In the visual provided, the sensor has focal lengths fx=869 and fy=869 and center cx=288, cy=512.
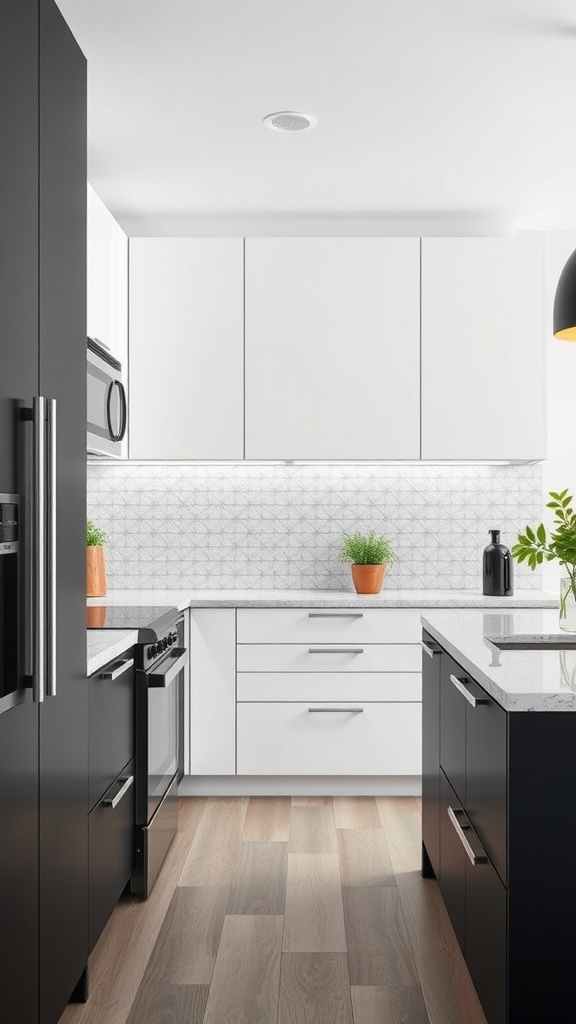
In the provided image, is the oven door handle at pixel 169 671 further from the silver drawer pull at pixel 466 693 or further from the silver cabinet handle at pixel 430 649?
the silver drawer pull at pixel 466 693

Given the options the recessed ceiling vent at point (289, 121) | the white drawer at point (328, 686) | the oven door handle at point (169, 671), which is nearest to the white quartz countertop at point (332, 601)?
the white drawer at point (328, 686)

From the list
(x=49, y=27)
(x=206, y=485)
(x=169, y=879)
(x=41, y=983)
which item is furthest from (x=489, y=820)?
(x=206, y=485)

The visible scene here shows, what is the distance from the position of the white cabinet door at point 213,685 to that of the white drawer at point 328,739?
0.22 feet

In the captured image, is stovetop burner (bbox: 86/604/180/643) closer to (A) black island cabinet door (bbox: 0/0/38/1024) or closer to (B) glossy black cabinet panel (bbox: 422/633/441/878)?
(B) glossy black cabinet panel (bbox: 422/633/441/878)

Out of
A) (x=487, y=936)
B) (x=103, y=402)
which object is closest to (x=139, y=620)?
(x=103, y=402)

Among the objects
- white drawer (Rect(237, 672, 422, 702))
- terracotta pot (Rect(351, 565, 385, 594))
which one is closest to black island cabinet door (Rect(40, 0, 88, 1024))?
white drawer (Rect(237, 672, 422, 702))

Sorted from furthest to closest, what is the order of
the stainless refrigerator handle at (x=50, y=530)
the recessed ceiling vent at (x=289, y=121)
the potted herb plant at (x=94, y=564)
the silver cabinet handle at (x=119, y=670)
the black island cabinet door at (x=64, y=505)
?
the potted herb plant at (x=94, y=564)
the recessed ceiling vent at (x=289, y=121)
the silver cabinet handle at (x=119, y=670)
the black island cabinet door at (x=64, y=505)
the stainless refrigerator handle at (x=50, y=530)

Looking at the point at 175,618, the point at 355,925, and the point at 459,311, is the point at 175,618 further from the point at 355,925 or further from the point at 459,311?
the point at 459,311

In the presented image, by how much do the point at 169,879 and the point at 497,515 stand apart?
235 centimetres

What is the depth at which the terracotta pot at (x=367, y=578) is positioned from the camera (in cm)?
396

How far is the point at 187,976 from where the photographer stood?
2.28 m

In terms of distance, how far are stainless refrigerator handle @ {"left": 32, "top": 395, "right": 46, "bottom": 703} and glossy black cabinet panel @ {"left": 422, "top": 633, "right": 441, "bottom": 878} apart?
4.23 feet

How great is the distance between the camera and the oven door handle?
8.96 feet

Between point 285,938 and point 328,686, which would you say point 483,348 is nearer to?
point 328,686
